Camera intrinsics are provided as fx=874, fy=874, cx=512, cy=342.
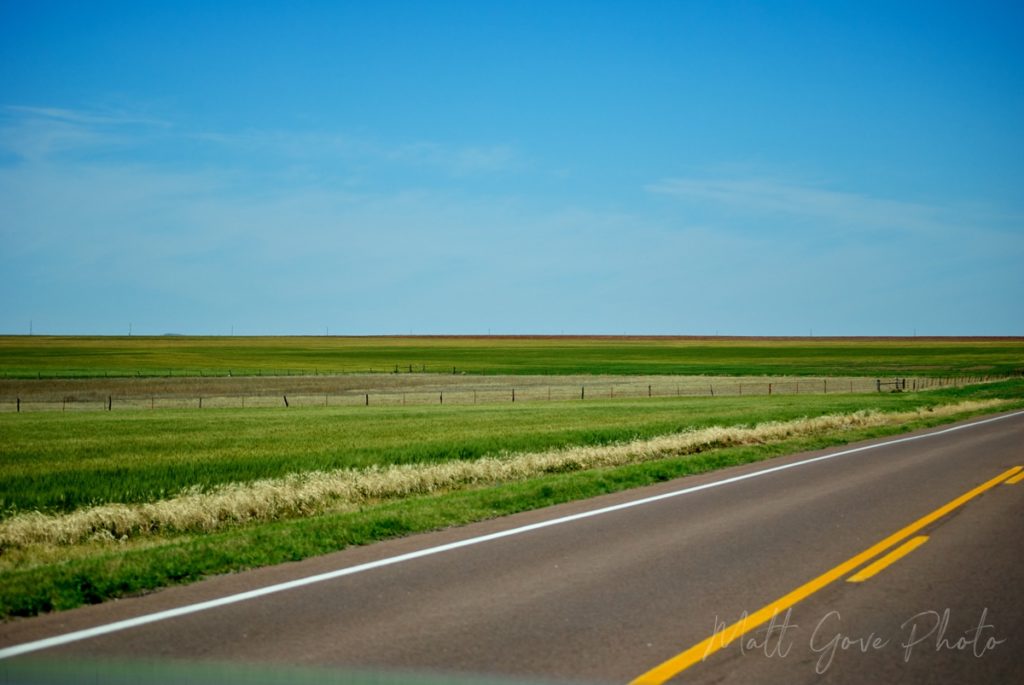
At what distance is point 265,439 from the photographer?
88.8 feet

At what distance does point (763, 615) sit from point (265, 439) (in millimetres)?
22235

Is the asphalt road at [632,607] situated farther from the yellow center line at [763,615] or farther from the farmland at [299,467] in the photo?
the farmland at [299,467]

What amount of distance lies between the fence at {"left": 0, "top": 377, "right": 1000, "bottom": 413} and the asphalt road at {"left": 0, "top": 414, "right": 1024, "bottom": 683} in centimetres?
3916

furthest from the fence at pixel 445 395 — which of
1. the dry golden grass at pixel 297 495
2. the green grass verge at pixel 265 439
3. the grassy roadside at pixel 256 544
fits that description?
the grassy roadside at pixel 256 544

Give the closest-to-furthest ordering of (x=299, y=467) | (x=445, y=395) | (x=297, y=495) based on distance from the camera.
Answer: (x=297, y=495), (x=299, y=467), (x=445, y=395)

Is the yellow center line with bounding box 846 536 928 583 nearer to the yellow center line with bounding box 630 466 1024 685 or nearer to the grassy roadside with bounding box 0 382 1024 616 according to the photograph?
the yellow center line with bounding box 630 466 1024 685

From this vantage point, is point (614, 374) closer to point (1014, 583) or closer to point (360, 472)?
point (360, 472)

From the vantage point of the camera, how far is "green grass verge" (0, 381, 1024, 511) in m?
17.2

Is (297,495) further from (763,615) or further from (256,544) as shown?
(763,615)

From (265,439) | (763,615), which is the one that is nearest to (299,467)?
(265,439)

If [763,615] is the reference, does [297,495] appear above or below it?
below

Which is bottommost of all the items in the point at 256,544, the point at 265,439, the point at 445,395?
the point at 265,439

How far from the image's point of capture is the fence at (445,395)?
49688 millimetres

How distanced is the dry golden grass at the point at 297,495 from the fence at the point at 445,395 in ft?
99.7
